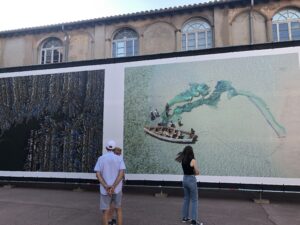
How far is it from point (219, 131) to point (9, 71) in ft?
27.9

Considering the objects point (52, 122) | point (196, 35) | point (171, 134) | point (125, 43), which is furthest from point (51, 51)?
point (171, 134)

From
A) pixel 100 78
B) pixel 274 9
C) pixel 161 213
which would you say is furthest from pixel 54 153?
pixel 274 9

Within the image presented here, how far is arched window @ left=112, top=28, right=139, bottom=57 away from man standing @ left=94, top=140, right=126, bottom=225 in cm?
1405

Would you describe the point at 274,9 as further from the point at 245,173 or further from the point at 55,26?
the point at 55,26

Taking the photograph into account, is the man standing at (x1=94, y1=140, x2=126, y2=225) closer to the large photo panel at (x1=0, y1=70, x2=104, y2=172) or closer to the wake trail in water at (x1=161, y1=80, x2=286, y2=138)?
the wake trail in water at (x1=161, y1=80, x2=286, y2=138)

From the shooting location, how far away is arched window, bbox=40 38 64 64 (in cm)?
2047

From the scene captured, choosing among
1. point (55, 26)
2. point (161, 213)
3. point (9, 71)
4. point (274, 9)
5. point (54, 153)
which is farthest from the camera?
point (55, 26)

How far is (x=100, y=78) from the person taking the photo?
11.3 meters

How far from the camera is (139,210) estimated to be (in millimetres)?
7957

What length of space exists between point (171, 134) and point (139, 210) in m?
3.06

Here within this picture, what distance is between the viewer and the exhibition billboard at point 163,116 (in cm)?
939

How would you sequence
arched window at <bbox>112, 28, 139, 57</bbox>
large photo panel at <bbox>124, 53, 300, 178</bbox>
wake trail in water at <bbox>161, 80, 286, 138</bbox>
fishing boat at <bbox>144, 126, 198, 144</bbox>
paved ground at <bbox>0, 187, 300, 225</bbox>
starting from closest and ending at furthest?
paved ground at <bbox>0, 187, 300, 225</bbox> < large photo panel at <bbox>124, 53, 300, 178</bbox> < wake trail in water at <bbox>161, 80, 286, 138</bbox> < fishing boat at <bbox>144, 126, 198, 144</bbox> < arched window at <bbox>112, 28, 139, 57</bbox>

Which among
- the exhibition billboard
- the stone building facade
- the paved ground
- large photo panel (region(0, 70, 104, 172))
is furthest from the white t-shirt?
the stone building facade

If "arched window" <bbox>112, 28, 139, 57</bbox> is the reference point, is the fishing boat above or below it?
below
